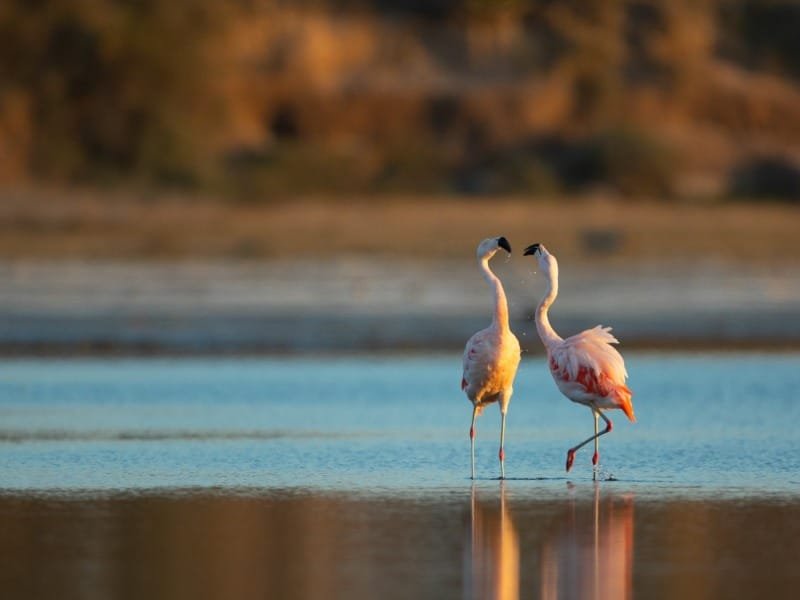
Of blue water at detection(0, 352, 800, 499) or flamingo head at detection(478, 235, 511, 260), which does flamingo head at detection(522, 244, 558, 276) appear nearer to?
flamingo head at detection(478, 235, 511, 260)

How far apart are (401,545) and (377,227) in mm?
18756

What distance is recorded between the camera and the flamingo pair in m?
10.4

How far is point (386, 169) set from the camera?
33062 mm

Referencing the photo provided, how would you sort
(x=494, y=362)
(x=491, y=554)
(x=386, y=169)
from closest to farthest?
(x=491, y=554) → (x=494, y=362) → (x=386, y=169)

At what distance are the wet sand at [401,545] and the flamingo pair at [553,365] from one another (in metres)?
0.79

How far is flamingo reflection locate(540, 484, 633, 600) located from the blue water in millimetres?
600

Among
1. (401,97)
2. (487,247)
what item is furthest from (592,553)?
(401,97)

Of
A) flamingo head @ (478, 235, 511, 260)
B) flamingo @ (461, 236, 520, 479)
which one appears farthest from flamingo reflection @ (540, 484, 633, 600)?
flamingo head @ (478, 235, 511, 260)

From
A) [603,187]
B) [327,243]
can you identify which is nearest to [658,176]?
[603,187]

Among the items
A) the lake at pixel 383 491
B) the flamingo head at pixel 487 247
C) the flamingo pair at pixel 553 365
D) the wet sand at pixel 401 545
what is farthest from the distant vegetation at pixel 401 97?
the wet sand at pixel 401 545

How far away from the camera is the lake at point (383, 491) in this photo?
7.52m

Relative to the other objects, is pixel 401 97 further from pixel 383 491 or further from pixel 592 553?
pixel 592 553

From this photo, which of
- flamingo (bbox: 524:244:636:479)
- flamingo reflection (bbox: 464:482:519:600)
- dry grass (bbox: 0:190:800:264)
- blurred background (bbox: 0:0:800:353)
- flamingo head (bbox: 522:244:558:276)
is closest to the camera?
flamingo reflection (bbox: 464:482:519:600)

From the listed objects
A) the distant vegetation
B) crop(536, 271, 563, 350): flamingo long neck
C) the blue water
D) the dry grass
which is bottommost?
the blue water
